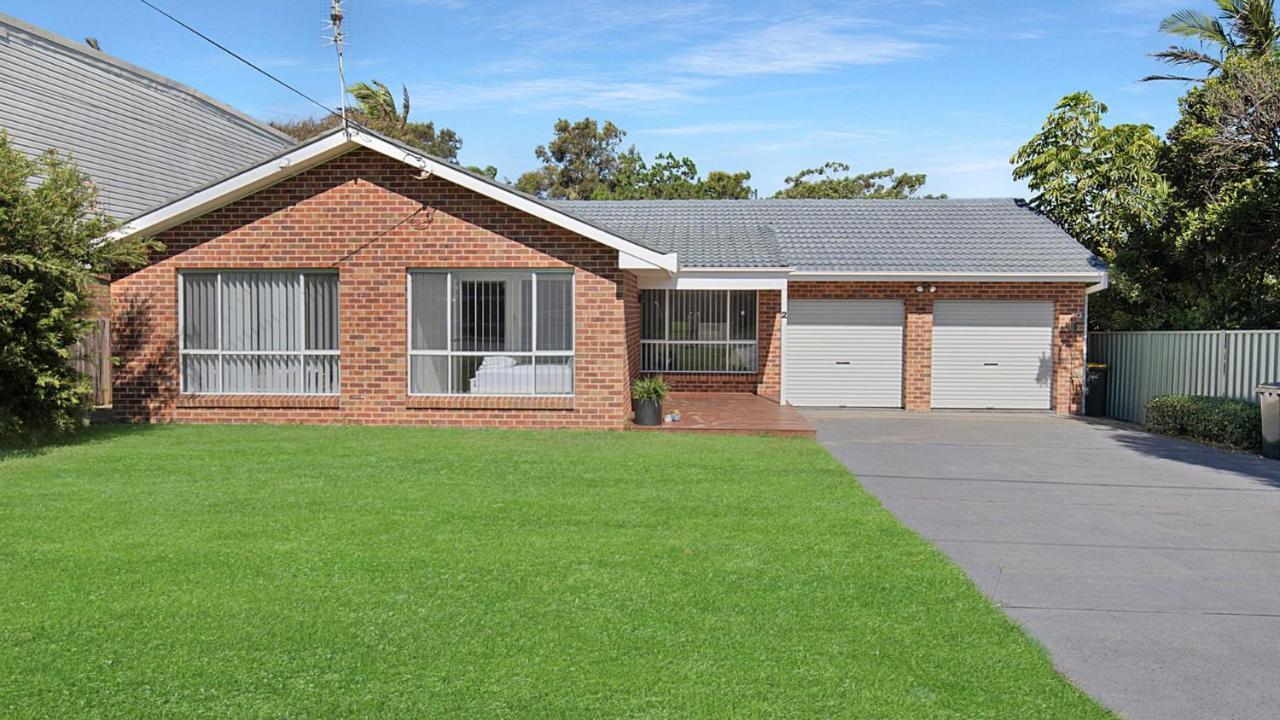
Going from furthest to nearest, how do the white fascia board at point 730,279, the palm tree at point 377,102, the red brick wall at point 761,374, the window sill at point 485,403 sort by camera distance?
the palm tree at point 377,102 → the red brick wall at point 761,374 → the white fascia board at point 730,279 → the window sill at point 485,403

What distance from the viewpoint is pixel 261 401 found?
14.2 m

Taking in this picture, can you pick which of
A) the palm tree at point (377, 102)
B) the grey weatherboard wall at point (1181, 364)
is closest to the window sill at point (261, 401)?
the grey weatherboard wall at point (1181, 364)

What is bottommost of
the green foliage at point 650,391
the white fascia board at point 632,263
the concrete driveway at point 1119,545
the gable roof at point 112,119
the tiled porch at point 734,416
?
the concrete driveway at point 1119,545

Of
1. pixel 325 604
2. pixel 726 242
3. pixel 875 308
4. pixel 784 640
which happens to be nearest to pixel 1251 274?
pixel 875 308

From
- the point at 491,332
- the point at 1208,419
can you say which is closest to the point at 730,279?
the point at 491,332

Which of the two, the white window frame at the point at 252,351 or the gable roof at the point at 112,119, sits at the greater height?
the gable roof at the point at 112,119

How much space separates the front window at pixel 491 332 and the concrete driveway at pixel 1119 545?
3999mm

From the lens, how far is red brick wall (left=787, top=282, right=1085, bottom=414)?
18594mm

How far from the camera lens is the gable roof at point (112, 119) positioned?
1727 centimetres

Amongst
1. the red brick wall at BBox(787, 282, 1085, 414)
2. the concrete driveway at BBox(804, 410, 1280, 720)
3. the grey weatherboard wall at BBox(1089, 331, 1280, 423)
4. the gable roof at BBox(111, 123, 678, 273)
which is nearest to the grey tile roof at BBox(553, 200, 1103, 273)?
the red brick wall at BBox(787, 282, 1085, 414)

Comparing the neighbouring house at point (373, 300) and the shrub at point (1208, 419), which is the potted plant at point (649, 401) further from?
the shrub at point (1208, 419)

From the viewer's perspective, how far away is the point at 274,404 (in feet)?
46.4

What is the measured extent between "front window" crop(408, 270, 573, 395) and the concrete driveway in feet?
13.1

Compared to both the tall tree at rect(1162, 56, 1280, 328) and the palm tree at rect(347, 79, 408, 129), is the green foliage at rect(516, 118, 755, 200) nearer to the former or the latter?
the palm tree at rect(347, 79, 408, 129)
